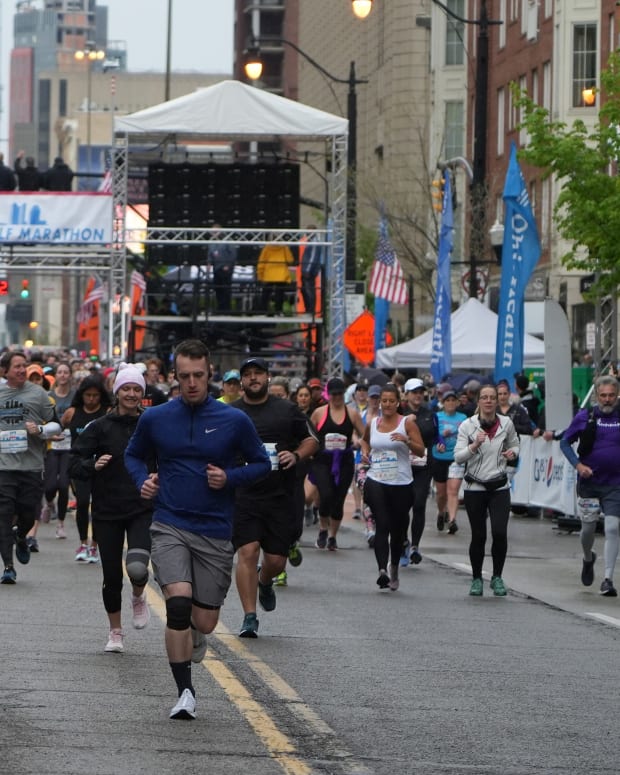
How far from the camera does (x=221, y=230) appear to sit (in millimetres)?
32531

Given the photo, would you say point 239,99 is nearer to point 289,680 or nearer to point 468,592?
point 468,592

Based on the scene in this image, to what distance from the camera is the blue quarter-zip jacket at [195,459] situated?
884 centimetres

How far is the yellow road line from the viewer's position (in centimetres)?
770

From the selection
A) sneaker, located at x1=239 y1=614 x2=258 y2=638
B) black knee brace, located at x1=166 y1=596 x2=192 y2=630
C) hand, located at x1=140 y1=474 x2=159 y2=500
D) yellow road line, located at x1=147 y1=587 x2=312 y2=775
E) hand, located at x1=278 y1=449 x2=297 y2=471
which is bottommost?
sneaker, located at x1=239 y1=614 x2=258 y2=638

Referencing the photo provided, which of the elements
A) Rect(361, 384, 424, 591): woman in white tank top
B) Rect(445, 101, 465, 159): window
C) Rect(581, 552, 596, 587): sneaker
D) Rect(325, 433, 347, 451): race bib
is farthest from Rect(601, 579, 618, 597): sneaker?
Rect(445, 101, 465, 159): window

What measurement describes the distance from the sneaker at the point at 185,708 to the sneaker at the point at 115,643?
2520mm

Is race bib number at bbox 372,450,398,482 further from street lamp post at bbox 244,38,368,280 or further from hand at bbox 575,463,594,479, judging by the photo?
street lamp post at bbox 244,38,368,280

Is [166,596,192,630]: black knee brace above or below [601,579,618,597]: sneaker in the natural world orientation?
above

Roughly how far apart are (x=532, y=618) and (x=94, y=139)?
17636 cm

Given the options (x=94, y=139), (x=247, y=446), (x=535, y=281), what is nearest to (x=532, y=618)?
A: (x=247, y=446)

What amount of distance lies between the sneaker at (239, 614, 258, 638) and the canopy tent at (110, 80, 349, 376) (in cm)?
2036

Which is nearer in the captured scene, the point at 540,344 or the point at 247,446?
the point at 247,446

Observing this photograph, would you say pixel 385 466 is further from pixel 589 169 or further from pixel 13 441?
pixel 589 169

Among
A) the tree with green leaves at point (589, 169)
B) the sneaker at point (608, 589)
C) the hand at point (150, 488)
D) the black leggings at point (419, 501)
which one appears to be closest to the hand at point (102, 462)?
the hand at point (150, 488)
